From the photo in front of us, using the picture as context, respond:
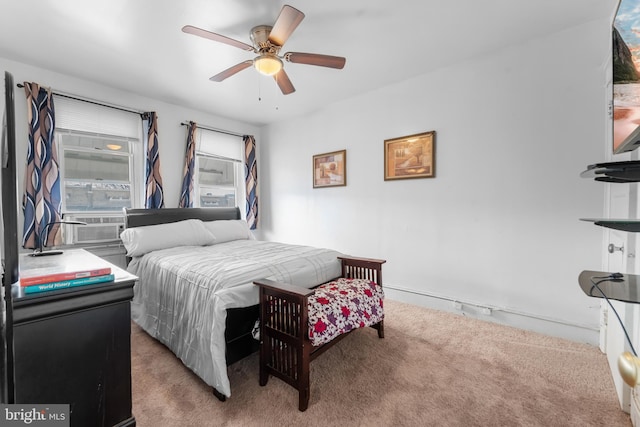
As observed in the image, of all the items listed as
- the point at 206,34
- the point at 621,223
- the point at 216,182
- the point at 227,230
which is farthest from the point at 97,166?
the point at 621,223

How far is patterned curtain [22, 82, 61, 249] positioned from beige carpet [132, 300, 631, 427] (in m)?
1.57

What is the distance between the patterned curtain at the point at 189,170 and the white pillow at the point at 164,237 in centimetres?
63

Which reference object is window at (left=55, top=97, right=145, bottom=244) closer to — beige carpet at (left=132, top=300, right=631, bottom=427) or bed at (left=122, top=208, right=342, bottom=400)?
bed at (left=122, top=208, right=342, bottom=400)

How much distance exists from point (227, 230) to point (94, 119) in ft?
6.49

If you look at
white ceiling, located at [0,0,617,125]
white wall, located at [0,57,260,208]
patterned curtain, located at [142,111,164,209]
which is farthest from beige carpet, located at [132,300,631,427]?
white ceiling, located at [0,0,617,125]

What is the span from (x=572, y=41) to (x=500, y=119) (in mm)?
733

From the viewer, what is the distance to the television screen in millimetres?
1000

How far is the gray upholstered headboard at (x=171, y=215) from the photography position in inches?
125

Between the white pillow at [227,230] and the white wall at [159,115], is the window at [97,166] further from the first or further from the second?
the white pillow at [227,230]

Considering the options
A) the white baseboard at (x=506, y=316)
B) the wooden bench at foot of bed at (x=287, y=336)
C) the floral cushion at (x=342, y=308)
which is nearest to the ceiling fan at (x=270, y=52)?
the wooden bench at foot of bed at (x=287, y=336)

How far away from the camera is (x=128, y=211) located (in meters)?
3.18

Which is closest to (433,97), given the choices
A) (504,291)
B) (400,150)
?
(400,150)

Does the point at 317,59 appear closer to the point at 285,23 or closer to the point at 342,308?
the point at 285,23

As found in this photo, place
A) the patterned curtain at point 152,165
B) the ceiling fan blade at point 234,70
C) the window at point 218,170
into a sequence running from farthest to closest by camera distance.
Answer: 1. the window at point 218,170
2. the patterned curtain at point 152,165
3. the ceiling fan blade at point 234,70
